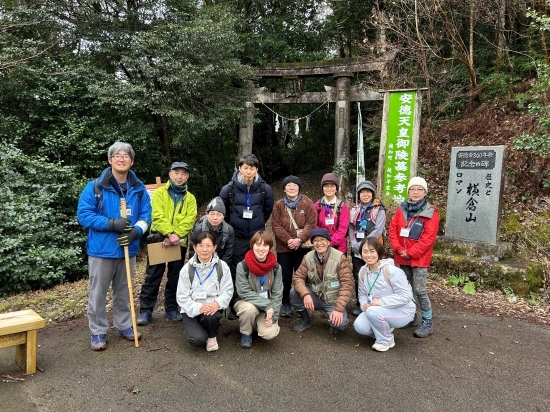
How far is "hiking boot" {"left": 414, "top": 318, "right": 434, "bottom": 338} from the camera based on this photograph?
12.8 feet

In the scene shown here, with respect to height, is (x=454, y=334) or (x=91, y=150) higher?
(x=91, y=150)

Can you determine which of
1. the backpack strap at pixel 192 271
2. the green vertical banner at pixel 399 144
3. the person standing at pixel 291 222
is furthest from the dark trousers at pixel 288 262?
the green vertical banner at pixel 399 144

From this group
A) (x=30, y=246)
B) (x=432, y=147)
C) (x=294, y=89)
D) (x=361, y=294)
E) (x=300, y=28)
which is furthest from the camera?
(x=300, y=28)

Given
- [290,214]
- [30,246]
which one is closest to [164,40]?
[30,246]

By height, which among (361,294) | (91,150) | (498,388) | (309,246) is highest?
(91,150)

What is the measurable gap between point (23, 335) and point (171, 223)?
169 centimetres

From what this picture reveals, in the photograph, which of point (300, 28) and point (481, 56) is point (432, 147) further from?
point (300, 28)

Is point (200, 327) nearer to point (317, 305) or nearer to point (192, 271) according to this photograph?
point (192, 271)

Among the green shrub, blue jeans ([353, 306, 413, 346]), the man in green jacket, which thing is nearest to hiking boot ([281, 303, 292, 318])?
blue jeans ([353, 306, 413, 346])

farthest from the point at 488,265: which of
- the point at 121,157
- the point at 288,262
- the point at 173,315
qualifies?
the point at 121,157

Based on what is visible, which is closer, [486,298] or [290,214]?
[290,214]

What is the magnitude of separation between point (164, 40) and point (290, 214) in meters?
6.26

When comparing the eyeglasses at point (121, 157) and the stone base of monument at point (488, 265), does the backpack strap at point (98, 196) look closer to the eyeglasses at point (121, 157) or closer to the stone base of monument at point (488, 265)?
the eyeglasses at point (121, 157)

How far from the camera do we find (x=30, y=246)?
256 inches
